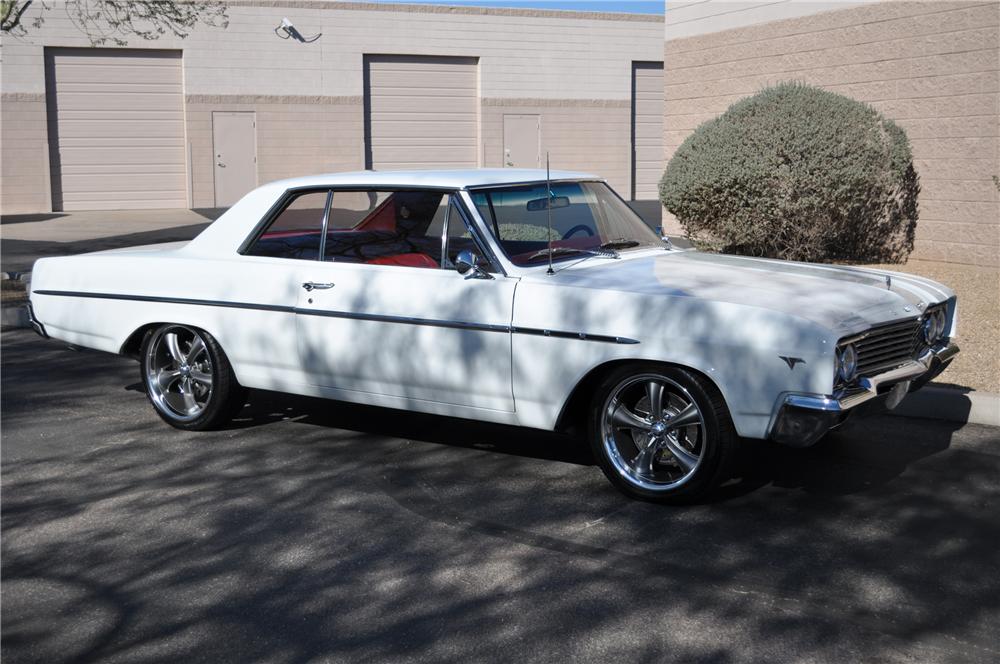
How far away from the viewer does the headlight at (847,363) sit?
4.96 metres

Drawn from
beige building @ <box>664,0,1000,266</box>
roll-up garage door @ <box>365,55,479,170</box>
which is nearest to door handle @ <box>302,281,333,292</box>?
beige building @ <box>664,0,1000,266</box>

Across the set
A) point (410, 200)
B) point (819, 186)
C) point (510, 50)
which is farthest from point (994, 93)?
point (510, 50)

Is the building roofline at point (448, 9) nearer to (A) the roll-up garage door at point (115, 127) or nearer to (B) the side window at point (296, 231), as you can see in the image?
(A) the roll-up garage door at point (115, 127)

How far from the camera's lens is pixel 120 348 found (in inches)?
274

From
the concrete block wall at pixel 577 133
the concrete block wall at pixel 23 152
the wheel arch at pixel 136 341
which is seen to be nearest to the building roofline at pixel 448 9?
the concrete block wall at pixel 577 133

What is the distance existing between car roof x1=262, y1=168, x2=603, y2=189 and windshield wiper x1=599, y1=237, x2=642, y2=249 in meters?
0.47

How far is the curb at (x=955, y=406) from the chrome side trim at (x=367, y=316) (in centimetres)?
252

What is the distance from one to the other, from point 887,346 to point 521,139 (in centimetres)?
2718

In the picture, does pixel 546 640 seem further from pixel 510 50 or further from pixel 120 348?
pixel 510 50

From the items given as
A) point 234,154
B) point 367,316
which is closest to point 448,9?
point 234,154

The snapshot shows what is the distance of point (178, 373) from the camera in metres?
6.84

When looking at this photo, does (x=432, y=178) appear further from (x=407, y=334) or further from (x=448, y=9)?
(x=448, y=9)

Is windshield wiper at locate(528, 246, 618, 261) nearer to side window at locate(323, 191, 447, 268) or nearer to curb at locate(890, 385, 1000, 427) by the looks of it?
side window at locate(323, 191, 447, 268)

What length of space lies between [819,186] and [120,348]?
26.1 ft
